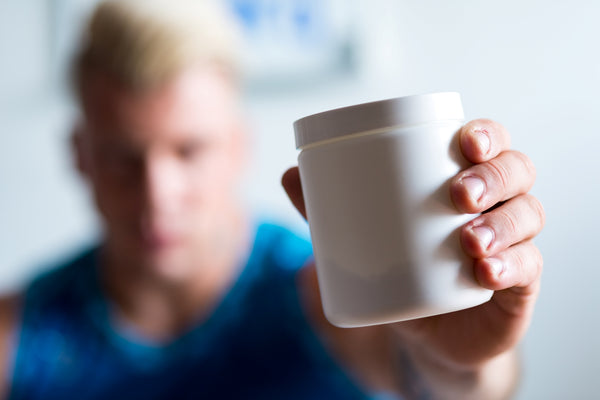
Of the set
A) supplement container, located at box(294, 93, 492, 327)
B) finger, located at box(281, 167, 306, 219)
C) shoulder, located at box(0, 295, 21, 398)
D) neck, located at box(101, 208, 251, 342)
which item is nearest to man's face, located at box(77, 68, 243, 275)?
neck, located at box(101, 208, 251, 342)

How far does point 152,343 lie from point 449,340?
100 cm

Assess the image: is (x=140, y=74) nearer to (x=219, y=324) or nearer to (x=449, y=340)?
(x=219, y=324)

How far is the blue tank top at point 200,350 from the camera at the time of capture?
147 centimetres

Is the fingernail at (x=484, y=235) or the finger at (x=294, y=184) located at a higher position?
the finger at (x=294, y=184)

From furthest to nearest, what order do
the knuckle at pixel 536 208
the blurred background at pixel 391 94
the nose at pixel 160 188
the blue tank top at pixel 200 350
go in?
the blurred background at pixel 391 94, the blue tank top at pixel 200 350, the nose at pixel 160 188, the knuckle at pixel 536 208

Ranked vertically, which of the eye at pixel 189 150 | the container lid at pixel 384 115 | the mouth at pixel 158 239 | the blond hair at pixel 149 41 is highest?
the blond hair at pixel 149 41

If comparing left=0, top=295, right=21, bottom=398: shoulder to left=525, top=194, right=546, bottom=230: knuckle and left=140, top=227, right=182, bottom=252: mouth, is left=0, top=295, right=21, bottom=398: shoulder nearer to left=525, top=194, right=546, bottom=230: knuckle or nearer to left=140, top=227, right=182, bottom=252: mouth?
left=140, top=227, right=182, bottom=252: mouth

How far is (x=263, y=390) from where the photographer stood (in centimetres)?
148

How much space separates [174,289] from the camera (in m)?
1.60

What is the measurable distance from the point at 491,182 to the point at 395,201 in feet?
0.37

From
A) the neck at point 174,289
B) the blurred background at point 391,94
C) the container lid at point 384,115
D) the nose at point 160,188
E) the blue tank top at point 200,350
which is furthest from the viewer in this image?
the blurred background at point 391,94

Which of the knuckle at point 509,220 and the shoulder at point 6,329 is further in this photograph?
the shoulder at point 6,329

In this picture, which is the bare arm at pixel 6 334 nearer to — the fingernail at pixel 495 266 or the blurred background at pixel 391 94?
the blurred background at pixel 391 94

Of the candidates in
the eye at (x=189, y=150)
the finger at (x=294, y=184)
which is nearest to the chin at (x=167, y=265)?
the eye at (x=189, y=150)
